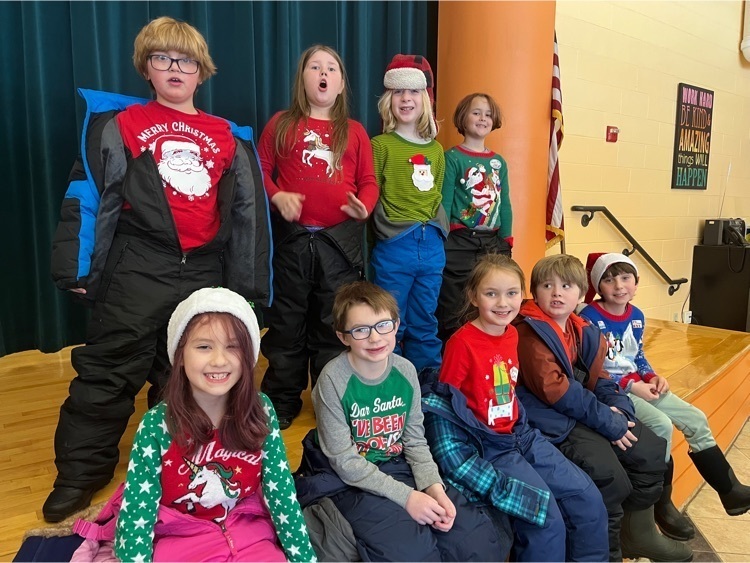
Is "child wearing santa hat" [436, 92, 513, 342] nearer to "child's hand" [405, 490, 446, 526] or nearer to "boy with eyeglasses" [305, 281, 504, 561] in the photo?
"boy with eyeglasses" [305, 281, 504, 561]

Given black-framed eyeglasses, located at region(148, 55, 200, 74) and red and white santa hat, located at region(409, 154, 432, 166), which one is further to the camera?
red and white santa hat, located at region(409, 154, 432, 166)

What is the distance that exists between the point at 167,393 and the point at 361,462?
1.61 feet

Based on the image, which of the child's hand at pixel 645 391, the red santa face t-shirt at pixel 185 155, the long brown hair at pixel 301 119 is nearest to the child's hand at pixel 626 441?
the child's hand at pixel 645 391

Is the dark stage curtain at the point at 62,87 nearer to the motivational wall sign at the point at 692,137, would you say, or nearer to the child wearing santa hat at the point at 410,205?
the child wearing santa hat at the point at 410,205

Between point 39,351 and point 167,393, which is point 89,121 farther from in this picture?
point 39,351

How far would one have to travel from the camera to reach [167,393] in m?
1.17

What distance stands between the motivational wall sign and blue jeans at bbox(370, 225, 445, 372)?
371 centimetres

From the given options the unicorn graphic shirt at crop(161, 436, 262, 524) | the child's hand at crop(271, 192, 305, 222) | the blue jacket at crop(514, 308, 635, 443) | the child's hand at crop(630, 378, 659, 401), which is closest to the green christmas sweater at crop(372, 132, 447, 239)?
the child's hand at crop(271, 192, 305, 222)

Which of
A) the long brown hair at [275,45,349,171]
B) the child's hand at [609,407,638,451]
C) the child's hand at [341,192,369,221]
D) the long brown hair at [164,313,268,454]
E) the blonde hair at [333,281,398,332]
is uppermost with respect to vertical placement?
the long brown hair at [275,45,349,171]

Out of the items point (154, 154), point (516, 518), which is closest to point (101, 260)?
point (154, 154)

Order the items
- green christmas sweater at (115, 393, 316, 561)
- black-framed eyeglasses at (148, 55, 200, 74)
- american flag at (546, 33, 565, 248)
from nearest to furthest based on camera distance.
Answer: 1. green christmas sweater at (115, 393, 316, 561)
2. black-framed eyeglasses at (148, 55, 200, 74)
3. american flag at (546, 33, 565, 248)

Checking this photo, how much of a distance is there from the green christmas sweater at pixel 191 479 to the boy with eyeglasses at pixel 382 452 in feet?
0.60

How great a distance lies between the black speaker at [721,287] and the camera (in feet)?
16.2

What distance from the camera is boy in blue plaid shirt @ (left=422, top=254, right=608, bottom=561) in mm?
1495
